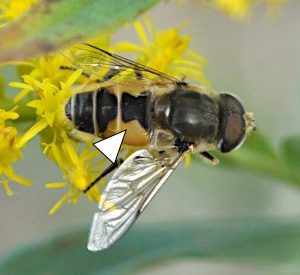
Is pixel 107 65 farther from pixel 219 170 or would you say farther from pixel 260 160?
pixel 219 170

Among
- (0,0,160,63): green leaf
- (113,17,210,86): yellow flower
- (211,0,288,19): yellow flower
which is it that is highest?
(211,0,288,19): yellow flower

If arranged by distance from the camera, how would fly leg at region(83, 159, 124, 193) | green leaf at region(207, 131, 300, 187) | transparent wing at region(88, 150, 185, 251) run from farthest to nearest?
green leaf at region(207, 131, 300, 187), fly leg at region(83, 159, 124, 193), transparent wing at region(88, 150, 185, 251)

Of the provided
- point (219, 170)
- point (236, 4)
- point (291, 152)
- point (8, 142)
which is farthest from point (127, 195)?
point (219, 170)

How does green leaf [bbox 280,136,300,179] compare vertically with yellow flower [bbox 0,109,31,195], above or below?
above

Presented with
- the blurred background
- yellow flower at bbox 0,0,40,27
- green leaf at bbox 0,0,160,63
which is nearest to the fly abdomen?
yellow flower at bbox 0,0,40,27

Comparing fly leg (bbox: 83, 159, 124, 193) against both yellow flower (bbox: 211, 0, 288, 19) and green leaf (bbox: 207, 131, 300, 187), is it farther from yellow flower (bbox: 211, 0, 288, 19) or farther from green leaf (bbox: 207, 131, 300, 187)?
yellow flower (bbox: 211, 0, 288, 19)

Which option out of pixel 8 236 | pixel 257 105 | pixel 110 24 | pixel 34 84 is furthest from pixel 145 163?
pixel 8 236

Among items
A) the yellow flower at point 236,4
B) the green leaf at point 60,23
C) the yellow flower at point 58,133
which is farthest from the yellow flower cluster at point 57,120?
the yellow flower at point 236,4
